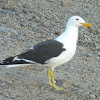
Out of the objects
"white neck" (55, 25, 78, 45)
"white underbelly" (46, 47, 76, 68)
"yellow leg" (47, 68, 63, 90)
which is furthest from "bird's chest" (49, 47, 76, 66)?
"yellow leg" (47, 68, 63, 90)

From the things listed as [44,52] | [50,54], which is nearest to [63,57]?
[50,54]

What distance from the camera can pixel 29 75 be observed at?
9234mm

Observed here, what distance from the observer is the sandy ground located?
8.30 m

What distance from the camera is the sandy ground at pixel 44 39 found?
8.30 m

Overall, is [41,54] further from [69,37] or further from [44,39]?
[44,39]

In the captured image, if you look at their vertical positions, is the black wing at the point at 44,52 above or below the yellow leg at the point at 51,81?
above

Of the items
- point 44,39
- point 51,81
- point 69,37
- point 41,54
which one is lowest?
point 51,81

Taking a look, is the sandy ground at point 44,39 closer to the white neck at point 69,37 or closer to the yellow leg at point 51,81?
the yellow leg at point 51,81

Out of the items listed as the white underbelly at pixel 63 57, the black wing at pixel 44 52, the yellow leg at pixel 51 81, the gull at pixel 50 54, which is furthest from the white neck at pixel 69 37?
the yellow leg at pixel 51 81

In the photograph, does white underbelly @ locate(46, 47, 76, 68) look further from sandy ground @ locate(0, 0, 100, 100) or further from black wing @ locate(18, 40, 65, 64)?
sandy ground @ locate(0, 0, 100, 100)

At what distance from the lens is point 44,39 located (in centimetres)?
1262

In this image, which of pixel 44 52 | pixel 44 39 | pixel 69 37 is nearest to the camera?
pixel 44 52

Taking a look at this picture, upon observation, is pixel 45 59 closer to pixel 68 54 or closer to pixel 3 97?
pixel 68 54

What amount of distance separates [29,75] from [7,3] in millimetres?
7219
